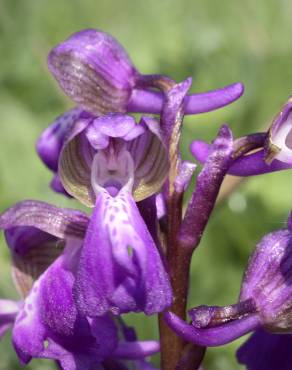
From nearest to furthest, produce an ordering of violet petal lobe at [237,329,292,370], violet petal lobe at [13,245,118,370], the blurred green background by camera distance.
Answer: violet petal lobe at [13,245,118,370], violet petal lobe at [237,329,292,370], the blurred green background

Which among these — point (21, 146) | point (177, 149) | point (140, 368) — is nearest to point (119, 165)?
point (177, 149)

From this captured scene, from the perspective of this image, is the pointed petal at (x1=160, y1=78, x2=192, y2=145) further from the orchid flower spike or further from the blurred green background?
the blurred green background

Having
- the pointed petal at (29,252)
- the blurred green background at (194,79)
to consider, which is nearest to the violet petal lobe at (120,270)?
the pointed petal at (29,252)

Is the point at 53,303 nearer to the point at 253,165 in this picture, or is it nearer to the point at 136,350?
the point at 136,350

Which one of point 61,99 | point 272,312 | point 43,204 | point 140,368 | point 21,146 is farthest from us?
point 61,99

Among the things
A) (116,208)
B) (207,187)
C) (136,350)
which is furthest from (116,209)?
(136,350)

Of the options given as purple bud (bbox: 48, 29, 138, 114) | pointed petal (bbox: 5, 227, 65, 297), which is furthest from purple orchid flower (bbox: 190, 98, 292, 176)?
pointed petal (bbox: 5, 227, 65, 297)

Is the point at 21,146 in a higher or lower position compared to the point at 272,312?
lower

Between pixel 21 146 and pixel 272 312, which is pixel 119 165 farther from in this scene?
pixel 21 146
